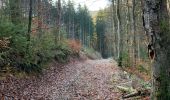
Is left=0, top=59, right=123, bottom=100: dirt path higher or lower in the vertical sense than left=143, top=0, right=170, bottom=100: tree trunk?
lower

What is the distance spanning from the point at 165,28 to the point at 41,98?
259 inches

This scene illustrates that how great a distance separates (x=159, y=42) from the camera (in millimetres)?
6098

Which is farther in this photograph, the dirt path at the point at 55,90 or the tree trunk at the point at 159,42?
the dirt path at the point at 55,90

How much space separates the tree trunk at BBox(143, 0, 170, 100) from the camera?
6.10 meters

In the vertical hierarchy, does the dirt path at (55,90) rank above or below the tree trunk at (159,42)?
below

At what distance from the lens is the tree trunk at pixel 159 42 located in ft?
20.0

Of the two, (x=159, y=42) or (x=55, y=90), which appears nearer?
(x=159, y=42)

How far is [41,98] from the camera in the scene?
11.4 metres

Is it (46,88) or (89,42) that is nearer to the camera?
(46,88)

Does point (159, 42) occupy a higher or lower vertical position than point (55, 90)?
higher

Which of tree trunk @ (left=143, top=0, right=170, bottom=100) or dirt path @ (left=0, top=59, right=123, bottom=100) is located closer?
tree trunk @ (left=143, top=0, right=170, bottom=100)

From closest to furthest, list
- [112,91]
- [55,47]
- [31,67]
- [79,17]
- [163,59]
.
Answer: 1. [163,59]
2. [112,91]
3. [31,67]
4. [55,47]
5. [79,17]

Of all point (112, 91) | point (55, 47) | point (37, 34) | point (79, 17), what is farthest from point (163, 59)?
point (79, 17)

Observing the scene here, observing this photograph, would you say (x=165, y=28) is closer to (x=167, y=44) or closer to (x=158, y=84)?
(x=167, y=44)
